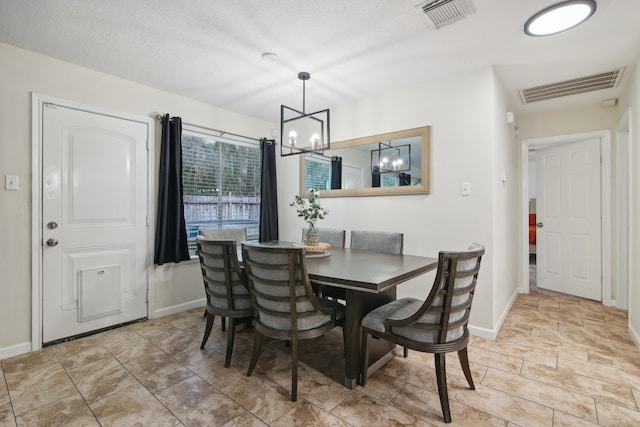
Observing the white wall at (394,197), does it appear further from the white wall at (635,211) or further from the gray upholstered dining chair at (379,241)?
the white wall at (635,211)

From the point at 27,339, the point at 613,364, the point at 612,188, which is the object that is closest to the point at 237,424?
the point at 27,339

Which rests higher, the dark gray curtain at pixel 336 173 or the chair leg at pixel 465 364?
the dark gray curtain at pixel 336 173

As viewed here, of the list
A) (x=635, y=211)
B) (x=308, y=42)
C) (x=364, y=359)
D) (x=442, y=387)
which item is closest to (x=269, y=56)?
(x=308, y=42)

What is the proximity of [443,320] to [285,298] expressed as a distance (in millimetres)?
876

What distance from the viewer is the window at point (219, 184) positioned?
142 inches

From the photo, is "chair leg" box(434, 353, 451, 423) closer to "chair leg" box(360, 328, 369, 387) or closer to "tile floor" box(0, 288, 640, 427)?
"tile floor" box(0, 288, 640, 427)

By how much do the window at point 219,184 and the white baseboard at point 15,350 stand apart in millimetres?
1550

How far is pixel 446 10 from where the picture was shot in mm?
1983

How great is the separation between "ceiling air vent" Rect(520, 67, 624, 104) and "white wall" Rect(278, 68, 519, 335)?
1.61ft

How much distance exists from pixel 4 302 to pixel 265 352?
2.08m

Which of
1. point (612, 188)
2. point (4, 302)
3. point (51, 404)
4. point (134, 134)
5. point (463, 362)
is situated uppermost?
point (134, 134)

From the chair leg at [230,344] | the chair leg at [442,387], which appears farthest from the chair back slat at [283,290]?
the chair leg at [442,387]

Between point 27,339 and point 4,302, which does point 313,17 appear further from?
point 27,339

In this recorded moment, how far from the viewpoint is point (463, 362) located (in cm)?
187
